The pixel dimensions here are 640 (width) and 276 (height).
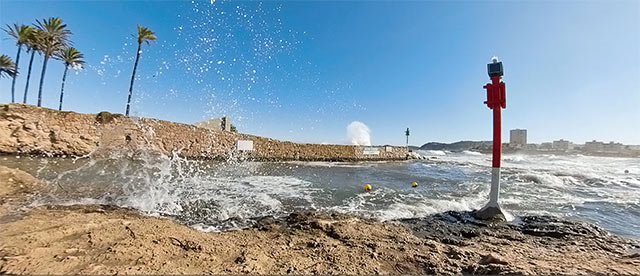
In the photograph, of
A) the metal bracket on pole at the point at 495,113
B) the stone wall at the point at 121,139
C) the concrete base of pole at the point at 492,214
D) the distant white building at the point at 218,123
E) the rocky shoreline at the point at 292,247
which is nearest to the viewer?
the rocky shoreline at the point at 292,247

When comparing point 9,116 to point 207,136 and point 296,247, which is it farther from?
point 296,247

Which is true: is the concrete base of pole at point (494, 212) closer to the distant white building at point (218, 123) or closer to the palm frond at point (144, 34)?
the distant white building at point (218, 123)

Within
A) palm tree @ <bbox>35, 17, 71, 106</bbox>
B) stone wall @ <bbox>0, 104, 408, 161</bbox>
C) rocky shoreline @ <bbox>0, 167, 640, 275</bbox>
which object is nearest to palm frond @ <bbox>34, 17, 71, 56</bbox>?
palm tree @ <bbox>35, 17, 71, 106</bbox>

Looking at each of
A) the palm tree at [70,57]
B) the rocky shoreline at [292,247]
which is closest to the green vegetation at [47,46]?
the palm tree at [70,57]

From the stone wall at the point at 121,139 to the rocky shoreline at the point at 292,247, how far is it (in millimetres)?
10172

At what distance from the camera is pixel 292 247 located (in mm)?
2945

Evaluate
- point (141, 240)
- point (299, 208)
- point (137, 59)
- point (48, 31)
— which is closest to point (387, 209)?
point (299, 208)

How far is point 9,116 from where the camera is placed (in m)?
15.1

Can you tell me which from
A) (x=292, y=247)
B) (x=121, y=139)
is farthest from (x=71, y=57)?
(x=292, y=247)

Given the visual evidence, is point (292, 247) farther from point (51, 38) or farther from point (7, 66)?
point (7, 66)

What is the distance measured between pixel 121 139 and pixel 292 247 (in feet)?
70.8

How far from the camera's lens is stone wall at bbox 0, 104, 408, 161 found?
1554 centimetres

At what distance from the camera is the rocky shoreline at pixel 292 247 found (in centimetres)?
230

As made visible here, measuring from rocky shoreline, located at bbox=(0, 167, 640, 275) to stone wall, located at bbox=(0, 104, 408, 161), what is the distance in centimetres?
1017
